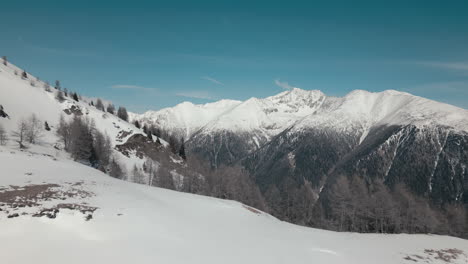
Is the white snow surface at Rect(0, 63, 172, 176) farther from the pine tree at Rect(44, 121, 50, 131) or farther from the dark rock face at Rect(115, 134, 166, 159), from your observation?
the dark rock face at Rect(115, 134, 166, 159)

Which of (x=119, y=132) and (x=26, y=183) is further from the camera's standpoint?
(x=119, y=132)

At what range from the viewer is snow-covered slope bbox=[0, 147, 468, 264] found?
15086 millimetres

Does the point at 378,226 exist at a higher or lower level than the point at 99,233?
lower

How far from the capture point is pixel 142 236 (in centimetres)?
1820

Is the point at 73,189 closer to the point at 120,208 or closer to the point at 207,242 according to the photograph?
the point at 120,208

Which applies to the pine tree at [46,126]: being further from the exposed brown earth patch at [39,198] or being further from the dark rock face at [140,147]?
the exposed brown earth patch at [39,198]

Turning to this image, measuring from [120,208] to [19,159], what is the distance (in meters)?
25.6

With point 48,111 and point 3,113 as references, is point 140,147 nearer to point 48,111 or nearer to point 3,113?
point 48,111

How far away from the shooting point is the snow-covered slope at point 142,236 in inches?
594

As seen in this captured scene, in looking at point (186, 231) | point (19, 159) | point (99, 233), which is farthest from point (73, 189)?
point (19, 159)

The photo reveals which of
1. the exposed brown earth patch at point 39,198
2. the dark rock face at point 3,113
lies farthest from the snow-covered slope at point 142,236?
the dark rock face at point 3,113

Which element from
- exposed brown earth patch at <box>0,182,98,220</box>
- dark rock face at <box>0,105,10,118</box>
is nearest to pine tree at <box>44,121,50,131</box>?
dark rock face at <box>0,105,10,118</box>

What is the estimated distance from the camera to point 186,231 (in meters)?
21.4

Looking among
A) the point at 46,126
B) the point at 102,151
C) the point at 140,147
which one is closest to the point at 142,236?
the point at 102,151
